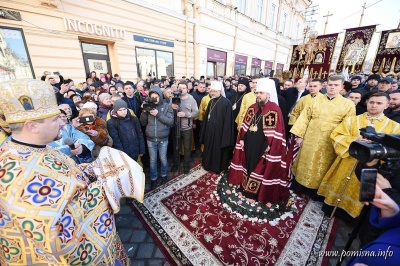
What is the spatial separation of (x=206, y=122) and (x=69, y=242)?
133 inches

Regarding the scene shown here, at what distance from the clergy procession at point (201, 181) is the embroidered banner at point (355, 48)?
263 inches

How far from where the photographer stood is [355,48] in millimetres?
10117

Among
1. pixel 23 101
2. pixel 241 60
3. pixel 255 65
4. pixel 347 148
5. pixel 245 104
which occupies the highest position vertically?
pixel 241 60

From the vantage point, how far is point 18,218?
0.95m

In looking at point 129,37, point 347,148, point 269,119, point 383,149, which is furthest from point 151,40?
point 383,149

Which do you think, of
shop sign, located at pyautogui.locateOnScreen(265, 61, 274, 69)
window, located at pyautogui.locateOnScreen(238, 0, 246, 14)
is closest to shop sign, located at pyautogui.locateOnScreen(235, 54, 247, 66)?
window, located at pyautogui.locateOnScreen(238, 0, 246, 14)

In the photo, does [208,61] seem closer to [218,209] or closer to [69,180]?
[218,209]

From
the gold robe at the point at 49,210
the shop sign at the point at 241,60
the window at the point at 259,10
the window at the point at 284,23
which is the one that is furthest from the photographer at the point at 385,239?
the window at the point at 284,23

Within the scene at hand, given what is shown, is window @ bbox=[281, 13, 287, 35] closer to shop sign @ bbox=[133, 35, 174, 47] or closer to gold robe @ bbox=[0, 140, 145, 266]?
shop sign @ bbox=[133, 35, 174, 47]

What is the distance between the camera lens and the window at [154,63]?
369 inches

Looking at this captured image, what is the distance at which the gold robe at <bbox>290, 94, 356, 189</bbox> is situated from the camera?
2.98 m

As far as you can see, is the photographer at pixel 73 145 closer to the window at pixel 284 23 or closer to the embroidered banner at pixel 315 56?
the embroidered banner at pixel 315 56

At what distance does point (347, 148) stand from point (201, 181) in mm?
2690

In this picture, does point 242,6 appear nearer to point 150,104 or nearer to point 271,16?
point 271,16
